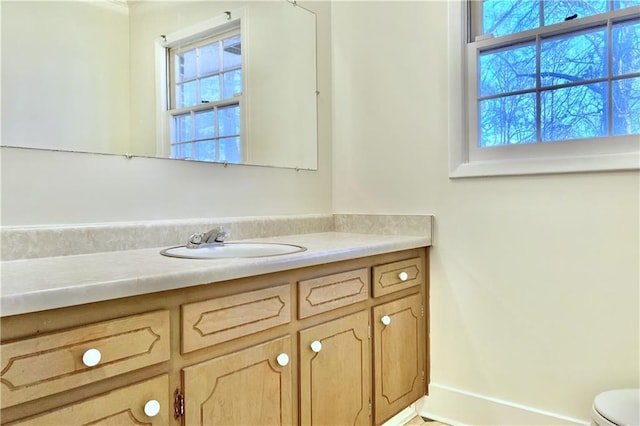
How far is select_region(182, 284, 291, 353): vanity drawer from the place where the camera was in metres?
1.02

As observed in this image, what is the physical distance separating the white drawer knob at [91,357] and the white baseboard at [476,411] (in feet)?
5.02

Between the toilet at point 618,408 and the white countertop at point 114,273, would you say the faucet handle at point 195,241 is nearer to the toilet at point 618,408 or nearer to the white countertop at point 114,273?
the white countertop at point 114,273

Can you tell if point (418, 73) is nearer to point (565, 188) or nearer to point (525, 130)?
point (525, 130)

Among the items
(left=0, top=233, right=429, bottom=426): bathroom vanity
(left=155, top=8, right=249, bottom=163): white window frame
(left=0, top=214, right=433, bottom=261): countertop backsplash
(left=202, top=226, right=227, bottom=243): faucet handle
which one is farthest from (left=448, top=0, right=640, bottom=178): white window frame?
(left=202, top=226, right=227, bottom=243): faucet handle

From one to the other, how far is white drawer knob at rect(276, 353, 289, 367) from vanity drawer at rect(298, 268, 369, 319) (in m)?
0.13

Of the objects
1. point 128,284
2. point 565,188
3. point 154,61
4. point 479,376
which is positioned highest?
point 154,61

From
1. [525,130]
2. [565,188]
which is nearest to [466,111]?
[525,130]


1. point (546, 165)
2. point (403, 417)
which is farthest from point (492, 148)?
point (403, 417)

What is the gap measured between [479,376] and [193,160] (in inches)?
58.5

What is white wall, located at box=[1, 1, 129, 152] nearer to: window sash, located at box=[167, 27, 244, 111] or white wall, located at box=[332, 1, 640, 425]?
window sash, located at box=[167, 27, 244, 111]

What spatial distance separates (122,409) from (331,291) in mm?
724

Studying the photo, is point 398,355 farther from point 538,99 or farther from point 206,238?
point 538,99

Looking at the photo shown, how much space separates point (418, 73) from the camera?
1979 millimetres

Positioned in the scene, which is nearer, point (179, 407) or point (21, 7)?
point (179, 407)
